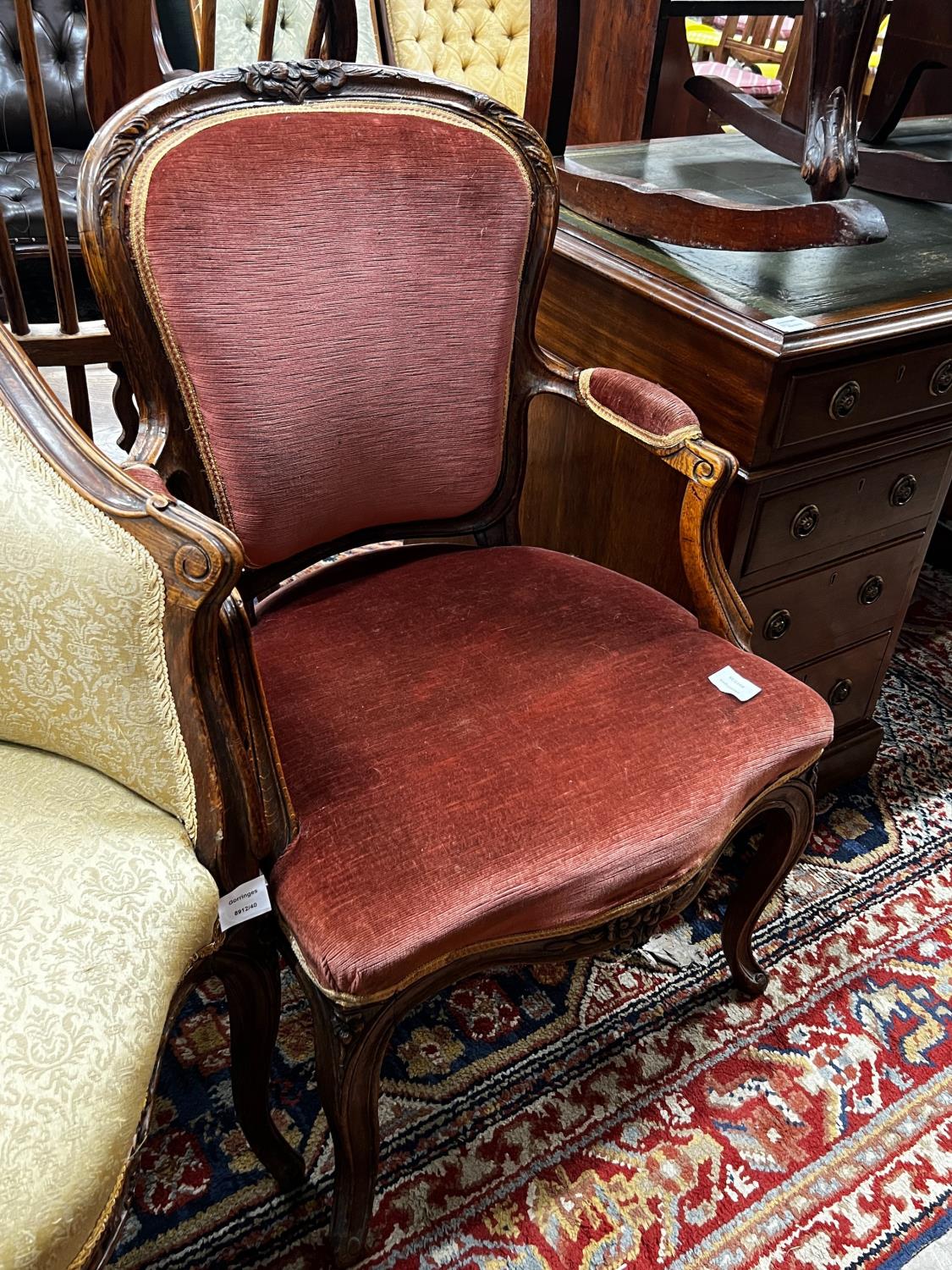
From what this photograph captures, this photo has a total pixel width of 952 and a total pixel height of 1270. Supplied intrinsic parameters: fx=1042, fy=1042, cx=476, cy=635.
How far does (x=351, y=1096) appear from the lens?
845 millimetres

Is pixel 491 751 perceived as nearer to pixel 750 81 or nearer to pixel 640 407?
pixel 640 407

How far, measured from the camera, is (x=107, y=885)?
738mm

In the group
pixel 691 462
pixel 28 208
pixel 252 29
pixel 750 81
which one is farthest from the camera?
pixel 750 81

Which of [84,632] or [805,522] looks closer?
[84,632]

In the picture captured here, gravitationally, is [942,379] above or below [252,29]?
below

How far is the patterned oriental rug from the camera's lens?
1.01 meters

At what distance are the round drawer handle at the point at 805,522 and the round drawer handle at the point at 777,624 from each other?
105mm

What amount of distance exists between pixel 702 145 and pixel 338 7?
0.67 meters

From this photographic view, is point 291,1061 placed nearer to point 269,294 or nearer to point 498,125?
point 269,294

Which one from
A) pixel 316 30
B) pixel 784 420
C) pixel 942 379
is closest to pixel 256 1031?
pixel 784 420

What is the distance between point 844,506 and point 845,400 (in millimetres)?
166

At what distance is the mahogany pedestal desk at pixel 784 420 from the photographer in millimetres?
1108

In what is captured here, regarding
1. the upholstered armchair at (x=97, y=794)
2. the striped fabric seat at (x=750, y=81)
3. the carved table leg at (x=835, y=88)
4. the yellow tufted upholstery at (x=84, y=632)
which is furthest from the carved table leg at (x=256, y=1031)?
the striped fabric seat at (x=750, y=81)

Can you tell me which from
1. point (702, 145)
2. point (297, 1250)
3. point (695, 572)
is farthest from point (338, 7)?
point (297, 1250)
